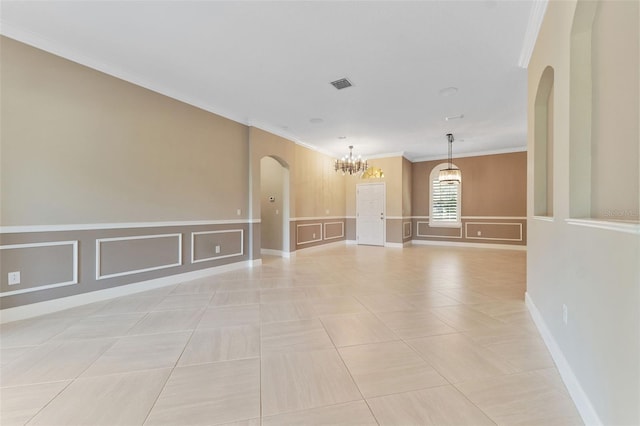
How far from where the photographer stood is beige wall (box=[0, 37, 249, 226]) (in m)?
2.77

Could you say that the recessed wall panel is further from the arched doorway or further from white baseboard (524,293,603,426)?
white baseboard (524,293,603,426)

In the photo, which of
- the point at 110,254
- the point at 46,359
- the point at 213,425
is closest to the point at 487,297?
the point at 213,425

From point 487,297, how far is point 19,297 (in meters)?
5.22

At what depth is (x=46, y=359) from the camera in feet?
6.71

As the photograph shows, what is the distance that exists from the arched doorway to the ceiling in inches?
80.6

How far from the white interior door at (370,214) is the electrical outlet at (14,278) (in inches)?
298

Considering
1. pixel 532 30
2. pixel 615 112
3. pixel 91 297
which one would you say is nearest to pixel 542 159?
pixel 532 30

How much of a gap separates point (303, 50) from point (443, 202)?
732cm

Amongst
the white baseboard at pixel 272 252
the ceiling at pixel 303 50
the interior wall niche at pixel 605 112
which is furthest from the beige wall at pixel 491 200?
the interior wall niche at pixel 605 112

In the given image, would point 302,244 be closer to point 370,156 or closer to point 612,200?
point 370,156

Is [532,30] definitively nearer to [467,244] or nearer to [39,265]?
[39,265]

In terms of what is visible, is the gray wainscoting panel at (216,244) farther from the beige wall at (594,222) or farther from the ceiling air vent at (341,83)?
the beige wall at (594,222)

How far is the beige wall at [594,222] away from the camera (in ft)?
3.54

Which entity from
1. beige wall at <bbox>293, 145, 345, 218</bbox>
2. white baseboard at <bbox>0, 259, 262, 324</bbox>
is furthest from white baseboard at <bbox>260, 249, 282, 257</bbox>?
white baseboard at <bbox>0, 259, 262, 324</bbox>
